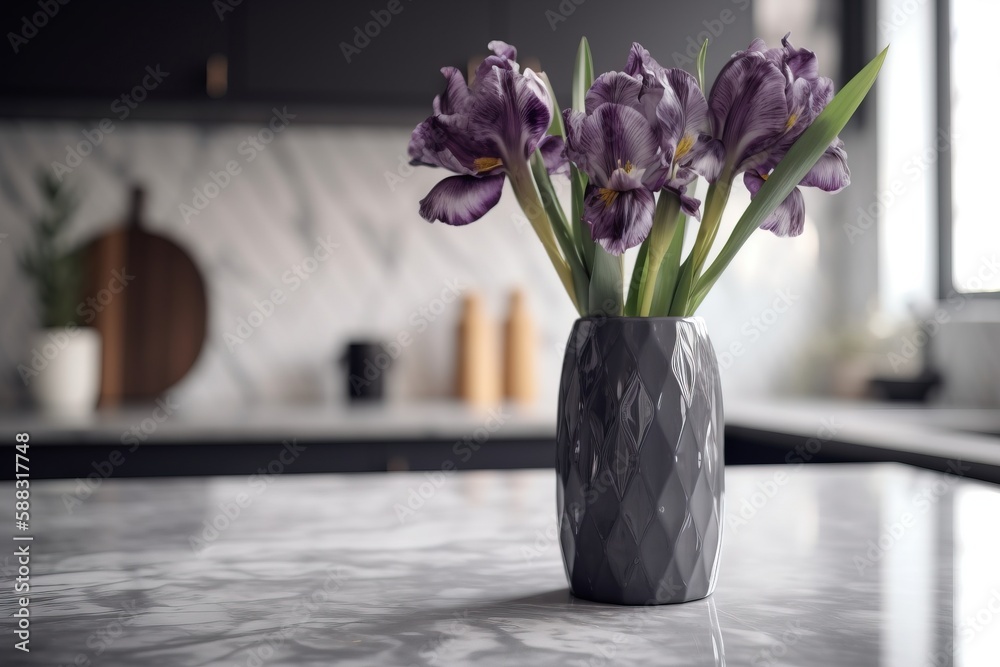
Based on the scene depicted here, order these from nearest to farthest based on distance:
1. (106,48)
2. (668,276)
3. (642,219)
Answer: (642,219), (668,276), (106,48)

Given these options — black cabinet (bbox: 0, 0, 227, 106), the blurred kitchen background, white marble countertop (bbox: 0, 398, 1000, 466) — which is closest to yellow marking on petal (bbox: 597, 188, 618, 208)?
white marble countertop (bbox: 0, 398, 1000, 466)

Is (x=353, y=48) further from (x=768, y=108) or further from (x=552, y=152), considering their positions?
(x=768, y=108)

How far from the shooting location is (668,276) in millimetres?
707

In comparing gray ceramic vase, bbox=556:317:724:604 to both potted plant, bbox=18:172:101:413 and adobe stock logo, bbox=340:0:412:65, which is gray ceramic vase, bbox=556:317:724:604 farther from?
potted plant, bbox=18:172:101:413

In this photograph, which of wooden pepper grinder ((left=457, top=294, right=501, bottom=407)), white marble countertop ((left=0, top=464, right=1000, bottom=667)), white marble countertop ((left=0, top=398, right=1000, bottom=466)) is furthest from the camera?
wooden pepper grinder ((left=457, top=294, right=501, bottom=407))

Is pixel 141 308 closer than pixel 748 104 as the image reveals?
No

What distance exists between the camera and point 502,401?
9.02 feet

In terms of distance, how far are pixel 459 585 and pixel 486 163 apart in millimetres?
352

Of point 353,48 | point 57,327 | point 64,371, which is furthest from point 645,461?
point 57,327

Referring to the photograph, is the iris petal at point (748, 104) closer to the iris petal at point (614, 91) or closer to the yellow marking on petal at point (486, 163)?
the iris petal at point (614, 91)

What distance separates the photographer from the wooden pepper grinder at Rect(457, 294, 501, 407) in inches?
107

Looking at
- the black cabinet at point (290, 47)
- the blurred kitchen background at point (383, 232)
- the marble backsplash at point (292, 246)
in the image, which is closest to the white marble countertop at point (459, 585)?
the blurred kitchen background at point (383, 232)

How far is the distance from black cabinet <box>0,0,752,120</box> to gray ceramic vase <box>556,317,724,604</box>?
183 cm

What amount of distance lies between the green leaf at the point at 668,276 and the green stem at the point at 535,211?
0.06 metres
